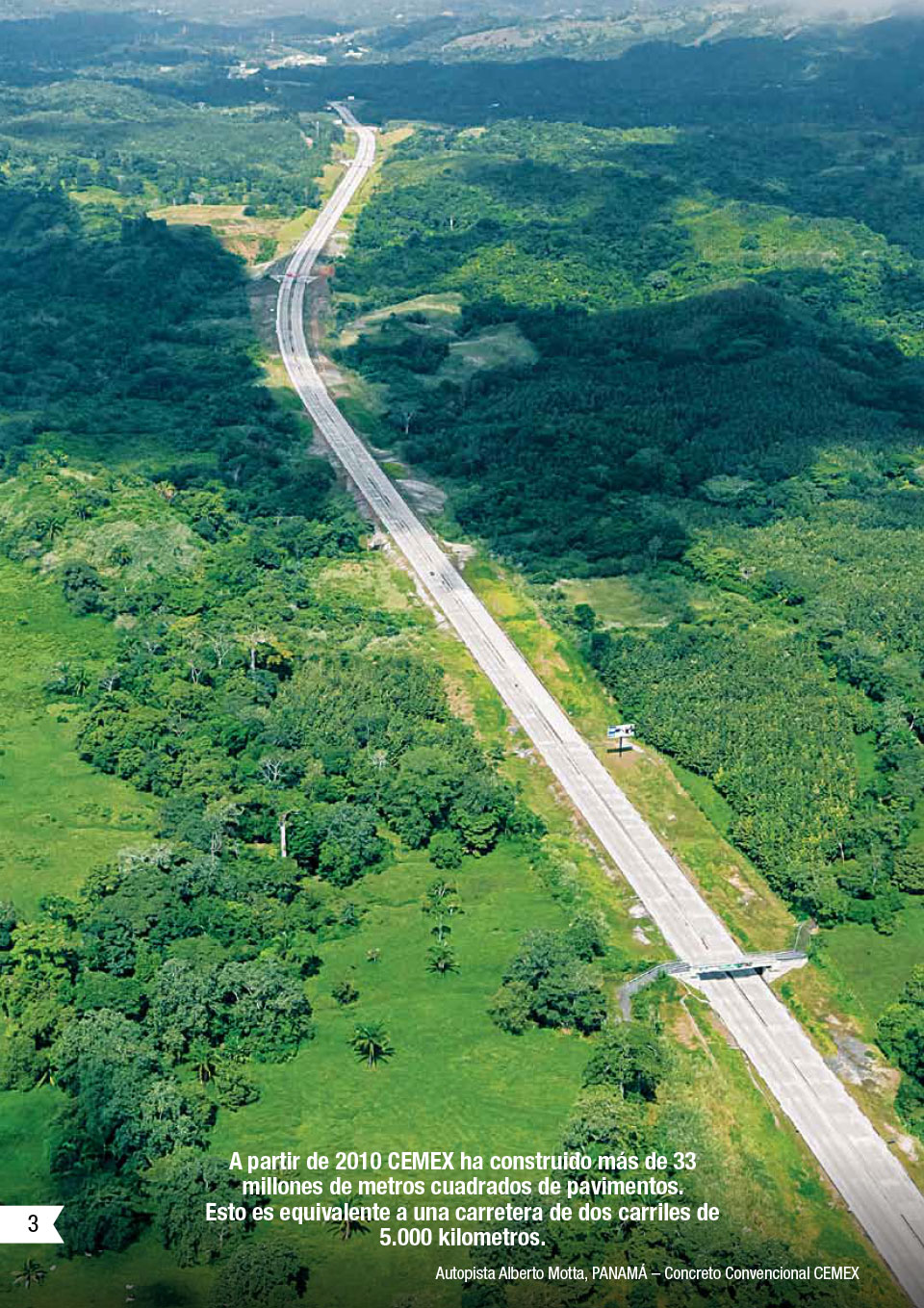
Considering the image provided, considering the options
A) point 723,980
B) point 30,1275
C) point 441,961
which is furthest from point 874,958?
point 30,1275

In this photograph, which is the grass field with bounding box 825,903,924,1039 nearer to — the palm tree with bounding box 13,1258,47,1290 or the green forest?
the green forest

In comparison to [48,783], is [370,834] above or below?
below

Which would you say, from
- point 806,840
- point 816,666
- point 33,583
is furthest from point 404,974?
point 33,583

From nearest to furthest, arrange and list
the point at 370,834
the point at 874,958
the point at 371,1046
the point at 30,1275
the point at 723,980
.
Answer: the point at 30,1275 → the point at 371,1046 → the point at 723,980 → the point at 874,958 → the point at 370,834

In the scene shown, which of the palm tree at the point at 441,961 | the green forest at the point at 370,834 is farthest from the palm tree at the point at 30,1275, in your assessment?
the palm tree at the point at 441,961

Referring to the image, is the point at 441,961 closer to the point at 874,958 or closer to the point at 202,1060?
the point at 202,1060

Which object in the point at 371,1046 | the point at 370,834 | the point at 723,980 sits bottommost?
the point at 723,980

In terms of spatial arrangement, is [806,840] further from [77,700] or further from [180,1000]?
Result: [77,700]
